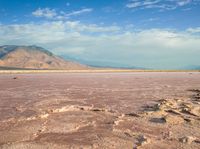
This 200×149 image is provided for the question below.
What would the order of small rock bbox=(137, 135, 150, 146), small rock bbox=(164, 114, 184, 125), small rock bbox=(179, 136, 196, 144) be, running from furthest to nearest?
small rock bbox=(164, 114, 184, 125) → small rock bbox=(179, 136, 196, 144) → small rock bbox=(137, 135, 150, 146)

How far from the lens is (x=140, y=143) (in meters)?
7.07

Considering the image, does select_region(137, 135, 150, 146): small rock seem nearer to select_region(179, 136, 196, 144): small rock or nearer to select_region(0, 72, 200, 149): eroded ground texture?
select_region(0, 72, 200, 149): eroded ground texture

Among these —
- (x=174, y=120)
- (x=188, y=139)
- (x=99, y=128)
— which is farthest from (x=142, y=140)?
(x=174, y=120)

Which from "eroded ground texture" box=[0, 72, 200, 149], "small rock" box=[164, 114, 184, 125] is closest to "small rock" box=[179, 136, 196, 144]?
"eroded ground texture" box=[0, 72, 200, 149]

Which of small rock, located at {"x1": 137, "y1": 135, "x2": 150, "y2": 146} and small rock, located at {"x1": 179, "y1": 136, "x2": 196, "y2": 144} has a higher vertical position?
small rock, located at {"x1": 179, "y1": 136, "x2": 196, "y2": 144}

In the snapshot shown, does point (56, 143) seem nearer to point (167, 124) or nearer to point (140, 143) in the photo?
point (140, 143)

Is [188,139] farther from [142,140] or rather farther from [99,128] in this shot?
[99,128]

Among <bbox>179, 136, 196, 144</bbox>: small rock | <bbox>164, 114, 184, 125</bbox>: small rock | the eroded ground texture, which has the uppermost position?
<bbox>164, 114, 184, 125</bbox>: small rock

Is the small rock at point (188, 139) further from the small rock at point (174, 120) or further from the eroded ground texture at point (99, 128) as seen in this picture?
the small rock at point (174, 120)

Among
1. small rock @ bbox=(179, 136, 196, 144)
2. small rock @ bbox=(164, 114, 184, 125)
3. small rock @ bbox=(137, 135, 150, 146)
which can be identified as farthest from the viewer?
small rock @ bbox=(164, 114, 184, 125)

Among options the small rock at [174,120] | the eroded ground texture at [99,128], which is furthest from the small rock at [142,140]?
the small rock at [174,120]

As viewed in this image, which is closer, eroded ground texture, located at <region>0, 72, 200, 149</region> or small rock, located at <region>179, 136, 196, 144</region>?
eroded ground texture, located at <region>0, 72, 200, 149</region>

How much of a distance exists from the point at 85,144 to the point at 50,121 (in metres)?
3.11

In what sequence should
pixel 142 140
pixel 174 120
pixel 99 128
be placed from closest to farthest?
pixel 142 140 < pixel 99 128 < pixel 174 120
